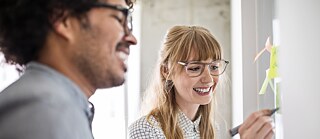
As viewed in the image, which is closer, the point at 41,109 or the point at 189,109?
the point at 41,109

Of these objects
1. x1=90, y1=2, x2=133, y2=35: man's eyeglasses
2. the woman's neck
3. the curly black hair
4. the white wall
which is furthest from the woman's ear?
the curly black hair

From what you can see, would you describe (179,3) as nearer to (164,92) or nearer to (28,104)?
(164,92)

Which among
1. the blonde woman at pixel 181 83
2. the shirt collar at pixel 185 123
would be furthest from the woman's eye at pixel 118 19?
the shirt collar at pixel 185 123

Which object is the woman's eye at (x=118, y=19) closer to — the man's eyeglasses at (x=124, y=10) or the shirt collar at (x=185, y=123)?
the man's eyeglasses at (x=124, y=10)

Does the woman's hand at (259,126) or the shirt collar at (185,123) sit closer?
the woman's hand at (259,126)

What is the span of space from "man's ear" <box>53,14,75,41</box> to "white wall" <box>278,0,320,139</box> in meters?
0.57

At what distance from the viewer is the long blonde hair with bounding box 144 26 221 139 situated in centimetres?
129

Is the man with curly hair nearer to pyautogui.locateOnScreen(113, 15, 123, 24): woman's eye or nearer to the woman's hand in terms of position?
pyautogui.locateOnScreen(113, 15, 123, 24): woman's eye

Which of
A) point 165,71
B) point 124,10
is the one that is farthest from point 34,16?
point 165,71

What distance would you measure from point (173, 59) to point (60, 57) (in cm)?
71

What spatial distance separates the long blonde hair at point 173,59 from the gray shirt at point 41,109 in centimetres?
68

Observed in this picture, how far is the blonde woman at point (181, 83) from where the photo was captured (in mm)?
1271

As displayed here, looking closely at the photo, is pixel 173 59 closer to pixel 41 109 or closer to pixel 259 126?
pixel 259 126

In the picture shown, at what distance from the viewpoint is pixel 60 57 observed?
632mm
